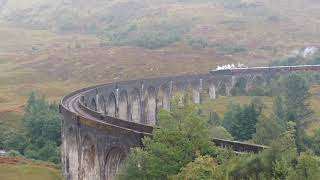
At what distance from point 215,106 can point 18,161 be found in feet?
214

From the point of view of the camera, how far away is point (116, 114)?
9019 cm

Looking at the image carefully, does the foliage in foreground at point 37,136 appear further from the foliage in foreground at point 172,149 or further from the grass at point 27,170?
the foliage in foreground at point 172,149

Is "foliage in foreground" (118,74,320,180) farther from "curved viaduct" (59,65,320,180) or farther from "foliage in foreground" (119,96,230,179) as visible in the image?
"curved viaduct" (59,65,320,180)

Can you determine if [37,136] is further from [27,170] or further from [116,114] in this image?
[27,170]

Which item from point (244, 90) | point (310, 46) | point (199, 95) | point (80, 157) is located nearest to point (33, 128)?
point (80, 157)

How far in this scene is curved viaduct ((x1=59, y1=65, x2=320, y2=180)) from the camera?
47.2 meters

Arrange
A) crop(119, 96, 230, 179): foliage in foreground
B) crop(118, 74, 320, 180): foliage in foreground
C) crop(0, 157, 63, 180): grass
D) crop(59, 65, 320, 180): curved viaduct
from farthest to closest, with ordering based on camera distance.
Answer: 1. crop(0, 157, 63, 180): grass
2. crop(59, 65, 320, 180): curved viaduct
3. crop(119, 96, 230, 179): foliage in foreground
4. crop(118, 74, 320, 180): foliage in foreground

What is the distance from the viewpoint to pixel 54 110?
84.6m

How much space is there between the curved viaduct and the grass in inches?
76.9

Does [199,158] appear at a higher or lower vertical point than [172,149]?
higher

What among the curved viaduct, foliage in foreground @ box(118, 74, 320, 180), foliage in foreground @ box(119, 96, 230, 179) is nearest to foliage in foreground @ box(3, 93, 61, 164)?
the curved viaduct

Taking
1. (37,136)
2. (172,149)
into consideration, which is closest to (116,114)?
(37,136)

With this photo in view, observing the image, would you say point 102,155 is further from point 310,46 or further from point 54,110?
point 310,46

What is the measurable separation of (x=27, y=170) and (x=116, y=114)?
3477 cm
